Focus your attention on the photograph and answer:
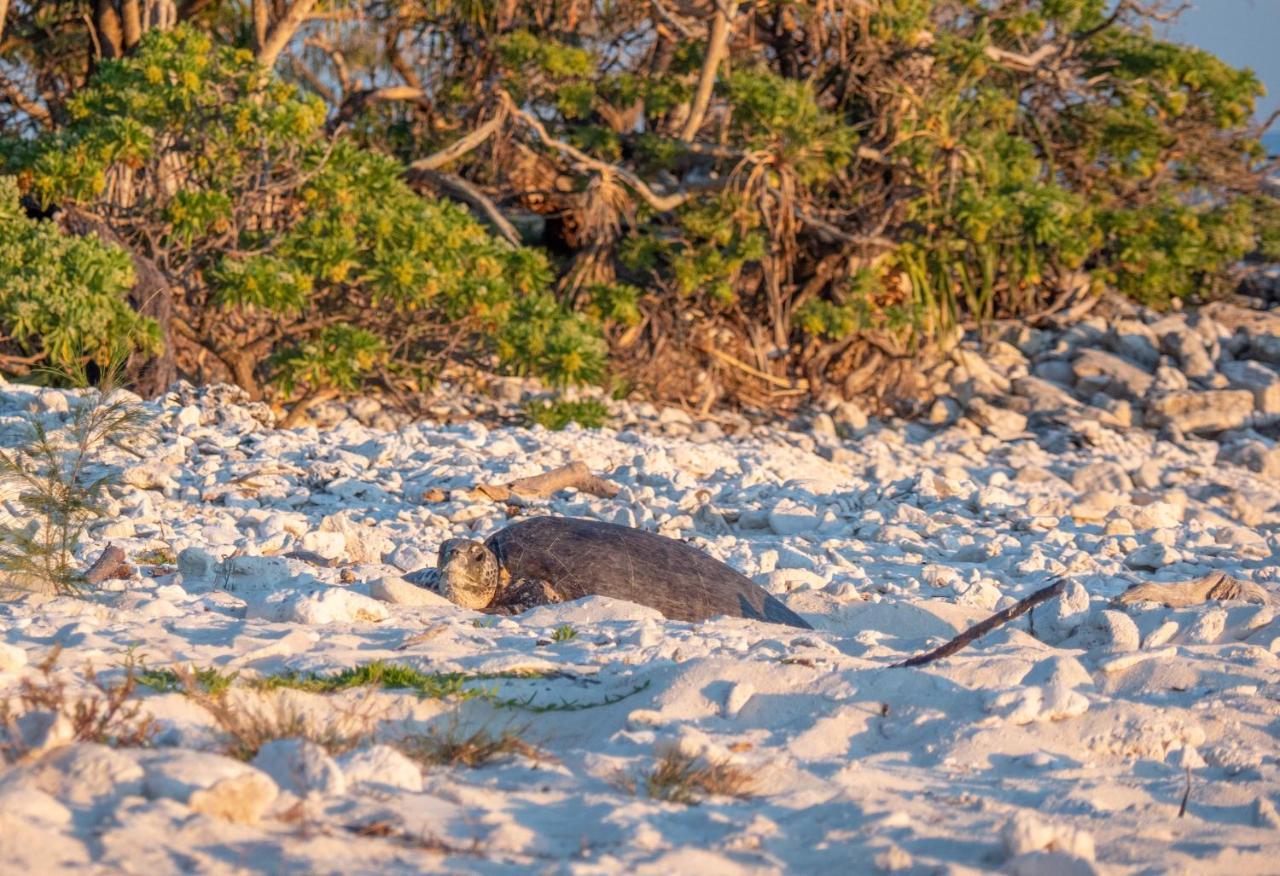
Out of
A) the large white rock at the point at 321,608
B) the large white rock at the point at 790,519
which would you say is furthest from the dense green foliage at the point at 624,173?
the large white rock at the point at 321,608

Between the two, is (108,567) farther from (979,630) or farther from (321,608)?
(979,630)

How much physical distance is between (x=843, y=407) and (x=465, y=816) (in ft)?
26.0

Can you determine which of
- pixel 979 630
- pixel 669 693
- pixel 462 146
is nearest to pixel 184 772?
pixel 669 693

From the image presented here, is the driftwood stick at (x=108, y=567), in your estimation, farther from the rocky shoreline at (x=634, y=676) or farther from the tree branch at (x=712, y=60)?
the tree branch at (x=712, y=60)

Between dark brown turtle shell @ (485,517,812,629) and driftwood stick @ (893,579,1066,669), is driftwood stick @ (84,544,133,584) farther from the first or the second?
driftwood stick @ (893,579,1066,669)

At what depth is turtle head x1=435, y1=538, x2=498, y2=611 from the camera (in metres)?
4.48

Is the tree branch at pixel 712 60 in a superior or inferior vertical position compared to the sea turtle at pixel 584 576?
superior

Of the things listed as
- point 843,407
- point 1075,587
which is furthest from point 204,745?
point 843,407

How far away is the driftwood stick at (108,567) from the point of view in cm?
438

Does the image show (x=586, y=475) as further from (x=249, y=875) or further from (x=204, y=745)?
→ (x=249, y=875)

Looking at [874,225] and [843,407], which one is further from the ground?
[874,225]

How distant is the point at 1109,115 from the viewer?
38.5 feet

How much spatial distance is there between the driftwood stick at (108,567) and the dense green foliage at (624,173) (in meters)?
3.02

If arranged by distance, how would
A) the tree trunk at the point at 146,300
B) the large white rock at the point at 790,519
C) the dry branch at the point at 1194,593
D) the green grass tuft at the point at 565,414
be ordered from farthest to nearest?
the green grass tuft at the point at 565,414, the tree trunk at the point at 146,300, the large white rock at the point at 790,519, the dry branch at the point at 1194,593
